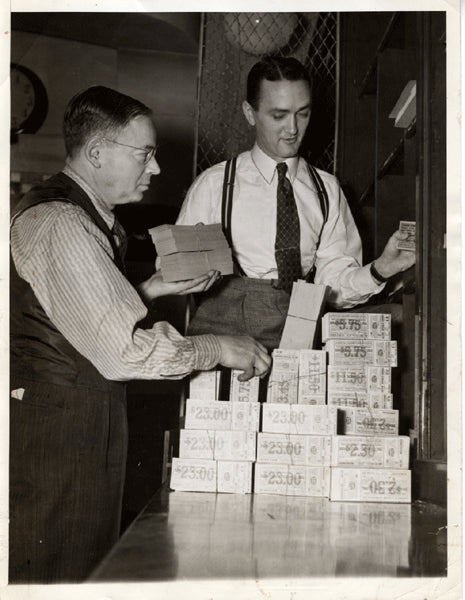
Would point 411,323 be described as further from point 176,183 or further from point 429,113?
point 176,183

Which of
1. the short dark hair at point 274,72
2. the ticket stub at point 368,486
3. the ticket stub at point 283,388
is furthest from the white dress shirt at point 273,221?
the ticket stub at point 368,486

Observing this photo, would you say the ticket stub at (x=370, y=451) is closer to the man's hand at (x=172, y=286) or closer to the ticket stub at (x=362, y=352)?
the ticket stub at (x=362, y=352)

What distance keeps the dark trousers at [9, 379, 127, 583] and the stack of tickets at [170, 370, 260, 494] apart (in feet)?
0.78

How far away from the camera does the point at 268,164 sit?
281 centimetres

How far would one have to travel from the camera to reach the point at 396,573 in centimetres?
151

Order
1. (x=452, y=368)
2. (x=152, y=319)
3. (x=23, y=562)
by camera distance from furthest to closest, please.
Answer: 1. (x=152, y=319)
2. (x=452, y=368)
3. (x=23, y=562)

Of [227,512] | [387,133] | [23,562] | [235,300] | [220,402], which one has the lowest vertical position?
[23,562]

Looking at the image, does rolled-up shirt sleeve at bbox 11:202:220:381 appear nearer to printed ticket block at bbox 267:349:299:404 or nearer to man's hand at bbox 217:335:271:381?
man's hand at bbox 217:335:271:381

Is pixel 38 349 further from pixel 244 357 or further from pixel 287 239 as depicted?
pixel 287 239

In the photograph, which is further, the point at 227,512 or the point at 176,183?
the point at 176,183

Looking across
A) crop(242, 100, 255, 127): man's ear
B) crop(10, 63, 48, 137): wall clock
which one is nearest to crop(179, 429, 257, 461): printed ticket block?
crop(10, 63, 48, 137): wall clock

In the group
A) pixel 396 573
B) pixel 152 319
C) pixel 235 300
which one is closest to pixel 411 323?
pixel 235 300

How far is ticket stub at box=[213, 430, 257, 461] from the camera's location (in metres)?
2.10

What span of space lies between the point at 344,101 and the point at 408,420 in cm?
177
